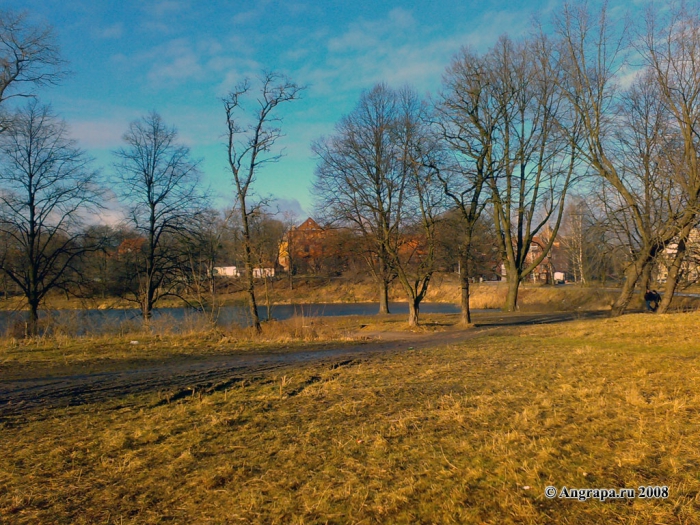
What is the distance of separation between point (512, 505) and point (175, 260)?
24912 mm

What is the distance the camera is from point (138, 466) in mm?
4438

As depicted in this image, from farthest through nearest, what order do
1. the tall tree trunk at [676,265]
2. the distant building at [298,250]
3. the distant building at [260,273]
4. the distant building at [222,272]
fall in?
the distant building at [298,250] < the distant building at [260,273] < the distant building at [222,272] < the tall tree trunk at [676,265]

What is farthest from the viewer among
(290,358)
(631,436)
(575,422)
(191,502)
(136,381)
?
(290,358)

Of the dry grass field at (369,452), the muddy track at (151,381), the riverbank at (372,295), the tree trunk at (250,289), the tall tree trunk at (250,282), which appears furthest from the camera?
the riverbank at (372,295)

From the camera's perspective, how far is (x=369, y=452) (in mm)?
4609

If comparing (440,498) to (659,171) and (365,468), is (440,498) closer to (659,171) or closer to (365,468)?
(365,468)

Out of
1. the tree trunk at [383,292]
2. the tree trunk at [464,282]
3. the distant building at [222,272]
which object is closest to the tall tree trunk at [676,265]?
the tree trunk at [464,282]

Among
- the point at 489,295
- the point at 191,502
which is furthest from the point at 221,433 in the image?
the point at 489,295

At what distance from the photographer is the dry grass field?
3.53 meters

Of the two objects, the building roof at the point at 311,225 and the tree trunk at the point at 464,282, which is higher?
the building roof at the point at 311,225

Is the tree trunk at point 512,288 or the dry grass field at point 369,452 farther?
the tree trunk at point 512,288

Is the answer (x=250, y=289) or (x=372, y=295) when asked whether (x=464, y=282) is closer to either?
(x=250, y=289)

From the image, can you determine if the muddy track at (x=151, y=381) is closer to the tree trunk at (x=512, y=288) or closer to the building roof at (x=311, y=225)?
the building roof at (x=311, y=225)

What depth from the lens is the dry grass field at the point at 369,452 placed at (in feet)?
11.6
